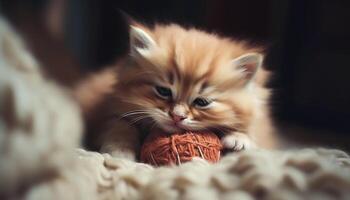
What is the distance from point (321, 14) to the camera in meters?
1.66

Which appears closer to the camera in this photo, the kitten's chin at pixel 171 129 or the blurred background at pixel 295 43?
the kitten's chin at pixel 171 129

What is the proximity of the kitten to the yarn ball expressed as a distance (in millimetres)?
36

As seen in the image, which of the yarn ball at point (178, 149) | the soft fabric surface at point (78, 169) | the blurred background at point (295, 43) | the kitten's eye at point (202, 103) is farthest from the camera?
the blurred background at point (295, 43)

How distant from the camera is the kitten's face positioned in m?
1.01

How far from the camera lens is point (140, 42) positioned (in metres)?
1.07

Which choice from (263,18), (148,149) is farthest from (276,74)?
(148,149)

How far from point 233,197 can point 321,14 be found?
1.13 m

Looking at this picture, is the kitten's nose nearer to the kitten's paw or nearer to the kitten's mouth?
the kitten's mouth

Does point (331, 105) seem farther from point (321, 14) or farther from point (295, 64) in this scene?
point (321, 14)

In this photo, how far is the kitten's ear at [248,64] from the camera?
3.44 feet

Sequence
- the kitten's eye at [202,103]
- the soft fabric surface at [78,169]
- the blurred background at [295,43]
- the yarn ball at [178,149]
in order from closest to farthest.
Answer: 1. the soft fabric surface at [78,169]
2. the yarn ball at [178,149]
3. the kitten's eye at [202,103]
4. the blurred background at [295,43]

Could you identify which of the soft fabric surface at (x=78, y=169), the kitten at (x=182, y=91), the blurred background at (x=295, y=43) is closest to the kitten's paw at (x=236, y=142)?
the kitten at (x=182, y=91)

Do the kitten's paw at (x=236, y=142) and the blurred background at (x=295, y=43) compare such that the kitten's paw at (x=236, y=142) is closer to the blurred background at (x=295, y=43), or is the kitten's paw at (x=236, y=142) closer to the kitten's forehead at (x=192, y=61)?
the kitten's forehead at (x=192, y=61)

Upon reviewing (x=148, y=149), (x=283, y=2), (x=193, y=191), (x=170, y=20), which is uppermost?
(x=283, y=2)
